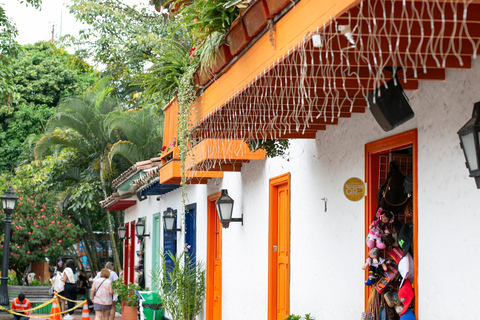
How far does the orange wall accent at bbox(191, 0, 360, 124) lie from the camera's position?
361 centimetres

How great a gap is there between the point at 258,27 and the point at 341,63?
80 centimetres

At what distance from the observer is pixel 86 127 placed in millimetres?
22156

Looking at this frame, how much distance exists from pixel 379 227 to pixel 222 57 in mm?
2037

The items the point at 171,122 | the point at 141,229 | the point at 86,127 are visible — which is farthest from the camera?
the point at 86,127

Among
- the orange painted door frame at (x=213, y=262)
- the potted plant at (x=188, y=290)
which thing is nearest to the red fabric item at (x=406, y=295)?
the potted plant at (x=188, y=290)

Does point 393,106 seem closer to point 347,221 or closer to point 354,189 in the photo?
point 354,189

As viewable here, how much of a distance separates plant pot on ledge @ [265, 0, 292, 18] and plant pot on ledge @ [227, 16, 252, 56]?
54 cm

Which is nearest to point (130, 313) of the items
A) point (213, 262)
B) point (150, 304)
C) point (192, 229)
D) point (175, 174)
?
point (150, 304)

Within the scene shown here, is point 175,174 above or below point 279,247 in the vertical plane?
above

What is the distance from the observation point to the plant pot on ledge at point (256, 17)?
457cm

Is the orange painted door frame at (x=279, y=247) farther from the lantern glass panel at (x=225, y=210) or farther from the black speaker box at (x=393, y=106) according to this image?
the black speaker box at (x=393, y=106)

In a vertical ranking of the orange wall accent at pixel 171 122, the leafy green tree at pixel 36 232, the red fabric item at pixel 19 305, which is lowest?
the red fabric item at pixel 19 305

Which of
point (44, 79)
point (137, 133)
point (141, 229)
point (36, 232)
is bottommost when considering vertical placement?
point (36, 232)

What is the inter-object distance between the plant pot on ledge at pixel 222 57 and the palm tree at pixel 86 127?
16151mm
